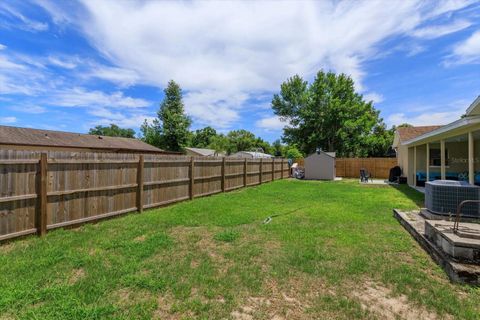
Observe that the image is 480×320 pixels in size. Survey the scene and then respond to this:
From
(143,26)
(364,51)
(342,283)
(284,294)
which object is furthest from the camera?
(364,51)

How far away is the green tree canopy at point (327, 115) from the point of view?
3075cm

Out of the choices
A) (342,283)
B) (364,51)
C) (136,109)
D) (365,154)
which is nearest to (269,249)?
(342,283)

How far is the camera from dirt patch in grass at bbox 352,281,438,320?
7.84 feet

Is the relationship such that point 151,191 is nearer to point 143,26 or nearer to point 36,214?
point 36,214

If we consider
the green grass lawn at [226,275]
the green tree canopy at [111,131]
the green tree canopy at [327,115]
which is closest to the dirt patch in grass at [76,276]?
the green grass lawn at [226,275]

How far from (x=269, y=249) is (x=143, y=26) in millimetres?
8249

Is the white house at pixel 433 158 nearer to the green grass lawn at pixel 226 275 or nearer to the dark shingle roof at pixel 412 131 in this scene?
the dark shingle roof at pixel 412 131

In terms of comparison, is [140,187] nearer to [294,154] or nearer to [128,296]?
[128,296]

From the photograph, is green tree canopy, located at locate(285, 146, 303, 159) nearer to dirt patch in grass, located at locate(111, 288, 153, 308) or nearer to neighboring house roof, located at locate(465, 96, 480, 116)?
neighboring house roof, located at locate(465, 96, 480, 116)

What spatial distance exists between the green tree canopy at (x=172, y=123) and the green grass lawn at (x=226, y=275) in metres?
29.5

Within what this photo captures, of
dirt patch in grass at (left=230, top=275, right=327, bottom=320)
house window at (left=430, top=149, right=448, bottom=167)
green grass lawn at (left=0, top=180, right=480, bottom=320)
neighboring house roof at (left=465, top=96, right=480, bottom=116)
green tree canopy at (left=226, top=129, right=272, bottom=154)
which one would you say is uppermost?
green tree canopy at (left=226, top=129, right=272, bottom=154)

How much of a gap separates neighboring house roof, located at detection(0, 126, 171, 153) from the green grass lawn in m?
18.0

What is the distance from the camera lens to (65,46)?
11.9 metres

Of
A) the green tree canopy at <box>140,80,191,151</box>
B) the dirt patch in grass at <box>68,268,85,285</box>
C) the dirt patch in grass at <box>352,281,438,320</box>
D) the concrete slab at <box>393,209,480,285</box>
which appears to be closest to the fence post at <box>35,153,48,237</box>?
the dirt patch in grass at <box>68,268,85,285</box>
